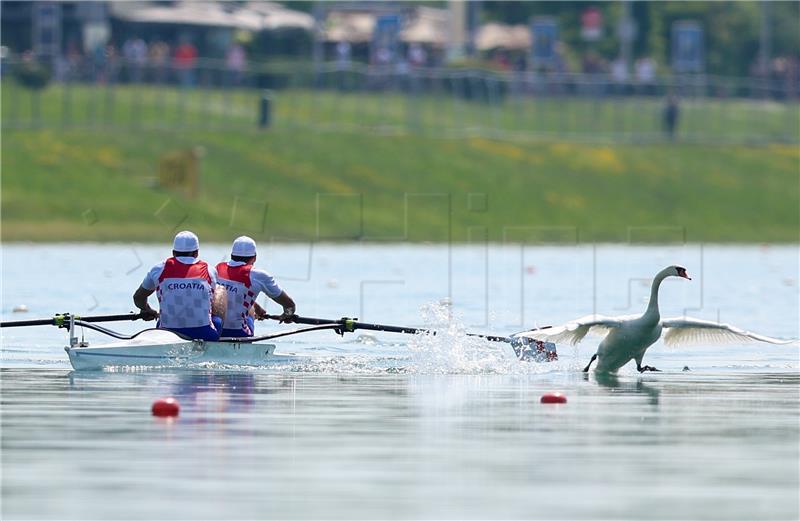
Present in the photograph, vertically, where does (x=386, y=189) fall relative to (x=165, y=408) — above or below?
above

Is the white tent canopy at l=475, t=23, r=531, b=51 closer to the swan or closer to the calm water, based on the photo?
the calm water

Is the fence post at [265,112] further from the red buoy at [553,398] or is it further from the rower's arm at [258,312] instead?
the red buoy at [553,398]

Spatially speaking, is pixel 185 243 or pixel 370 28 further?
pixel 370 28

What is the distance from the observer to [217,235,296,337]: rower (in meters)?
29.5

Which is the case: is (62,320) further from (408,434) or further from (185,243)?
(408,434)

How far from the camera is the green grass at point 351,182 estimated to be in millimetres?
79250

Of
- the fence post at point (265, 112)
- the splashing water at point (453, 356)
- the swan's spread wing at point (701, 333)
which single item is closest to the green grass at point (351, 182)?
the fence post at point (265, 112)

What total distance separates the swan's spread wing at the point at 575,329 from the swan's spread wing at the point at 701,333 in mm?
820

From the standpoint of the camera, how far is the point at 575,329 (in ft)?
93.9

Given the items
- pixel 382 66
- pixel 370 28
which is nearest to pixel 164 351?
pixel 382 66

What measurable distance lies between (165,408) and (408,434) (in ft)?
9.18

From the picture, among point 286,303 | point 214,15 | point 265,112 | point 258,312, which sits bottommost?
point 258,312

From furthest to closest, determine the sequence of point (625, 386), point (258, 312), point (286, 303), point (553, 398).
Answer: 1. point (258, 312)
2. point (286, 303)
3. point (625, 386)
4. point (553, 398)

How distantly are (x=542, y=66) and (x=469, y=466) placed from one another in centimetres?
8921
